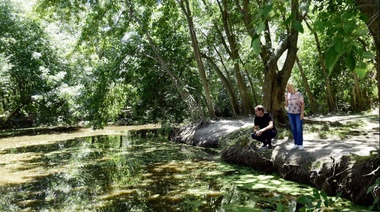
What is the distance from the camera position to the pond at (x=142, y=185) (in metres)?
5.79

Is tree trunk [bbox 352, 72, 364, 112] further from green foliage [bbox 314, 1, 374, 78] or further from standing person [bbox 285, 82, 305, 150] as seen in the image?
green foliage [bbox 314, 1, 374, 78]

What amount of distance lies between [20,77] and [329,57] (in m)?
26.9

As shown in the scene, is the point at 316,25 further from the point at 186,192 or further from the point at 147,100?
the point at 147,100

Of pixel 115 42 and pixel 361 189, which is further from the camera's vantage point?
pixel 115 42

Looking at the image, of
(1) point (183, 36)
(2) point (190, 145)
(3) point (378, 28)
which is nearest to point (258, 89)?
(1) point (183, 36)

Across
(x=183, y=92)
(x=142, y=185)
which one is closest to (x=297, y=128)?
(x=142, y=185)

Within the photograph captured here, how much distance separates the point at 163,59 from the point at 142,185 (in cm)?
1073

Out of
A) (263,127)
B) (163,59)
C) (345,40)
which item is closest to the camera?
(345,40)

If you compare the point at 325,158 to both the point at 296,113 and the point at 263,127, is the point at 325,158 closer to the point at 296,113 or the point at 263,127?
the point at 296,113

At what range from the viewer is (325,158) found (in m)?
6.43

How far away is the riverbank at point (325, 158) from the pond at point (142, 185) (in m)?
0.27

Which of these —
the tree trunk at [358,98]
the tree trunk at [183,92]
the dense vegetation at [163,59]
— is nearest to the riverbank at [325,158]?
the dense vegetation at [163,59]

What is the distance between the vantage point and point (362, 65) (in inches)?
66.9

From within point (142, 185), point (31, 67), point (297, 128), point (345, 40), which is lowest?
point (142, 185)
